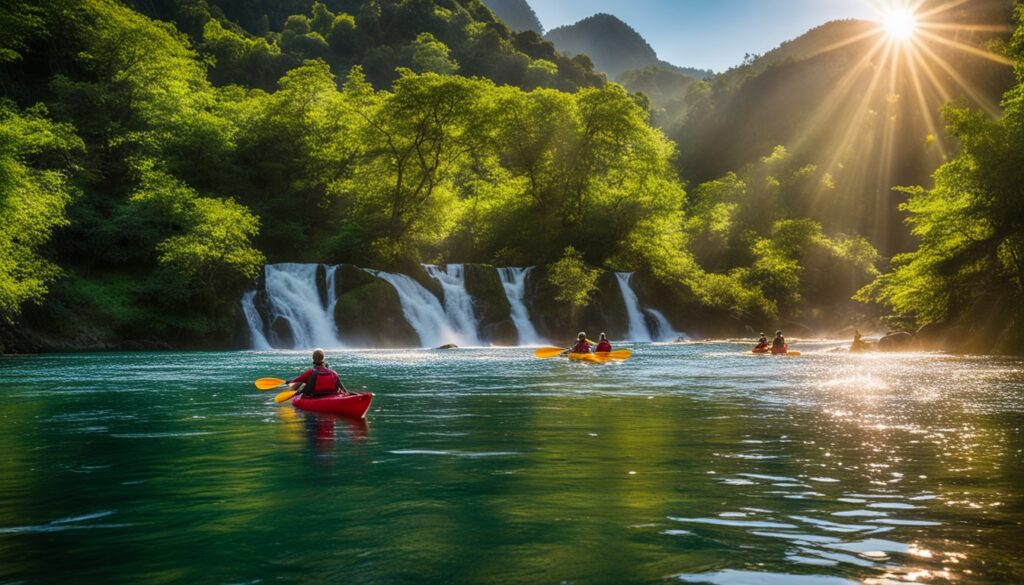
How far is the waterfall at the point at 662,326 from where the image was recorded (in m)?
54.1

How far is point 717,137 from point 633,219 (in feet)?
174

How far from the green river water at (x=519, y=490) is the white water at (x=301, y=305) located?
25.1 m

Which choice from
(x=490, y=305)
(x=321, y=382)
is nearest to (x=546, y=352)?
(x=490, y=305)

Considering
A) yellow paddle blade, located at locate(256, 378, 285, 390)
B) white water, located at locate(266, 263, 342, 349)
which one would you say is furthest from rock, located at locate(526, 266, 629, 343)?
yellow paddle blade, located at locate(256, 378, 285, 390)

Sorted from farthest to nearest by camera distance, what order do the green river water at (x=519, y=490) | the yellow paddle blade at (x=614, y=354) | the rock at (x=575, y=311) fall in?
the rock at (x=575, y=311)
the yellow paddle blade at (x=614, y=354)
the green river water at (x=519, y=490)

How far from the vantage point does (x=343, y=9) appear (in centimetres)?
12694

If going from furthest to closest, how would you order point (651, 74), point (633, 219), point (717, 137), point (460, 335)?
1. point (651, 74)
2. point (717, 137)
3. point (633, 219)
4. point (460, 335)

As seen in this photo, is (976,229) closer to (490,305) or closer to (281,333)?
(490,305)

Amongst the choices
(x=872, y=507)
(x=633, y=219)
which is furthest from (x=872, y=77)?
(x=872, y=507)

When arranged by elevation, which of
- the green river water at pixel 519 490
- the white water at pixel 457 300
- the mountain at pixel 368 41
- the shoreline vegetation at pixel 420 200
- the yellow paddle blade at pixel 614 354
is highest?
the mountain at pixel 368 41

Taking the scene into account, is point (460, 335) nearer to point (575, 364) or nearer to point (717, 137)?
point (575, 364)

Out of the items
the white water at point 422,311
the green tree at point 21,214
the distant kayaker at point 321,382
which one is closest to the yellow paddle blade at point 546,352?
the white water at point 422,311

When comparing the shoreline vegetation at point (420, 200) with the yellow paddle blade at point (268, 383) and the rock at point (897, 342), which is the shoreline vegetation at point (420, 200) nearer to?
the rock at point (897, 342)

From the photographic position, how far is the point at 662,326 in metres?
54.6
